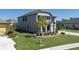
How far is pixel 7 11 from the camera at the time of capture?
1310 cm

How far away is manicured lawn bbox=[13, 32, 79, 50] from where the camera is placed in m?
13.5

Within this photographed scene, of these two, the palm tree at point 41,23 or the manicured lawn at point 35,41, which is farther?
the manicured lawn at point 35,41

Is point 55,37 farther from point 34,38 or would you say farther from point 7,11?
point 7,11

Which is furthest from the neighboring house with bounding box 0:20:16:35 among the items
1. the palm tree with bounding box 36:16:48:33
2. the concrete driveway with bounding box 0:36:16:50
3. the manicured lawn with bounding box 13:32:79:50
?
the palm tree with bounding box 36:16:48:33

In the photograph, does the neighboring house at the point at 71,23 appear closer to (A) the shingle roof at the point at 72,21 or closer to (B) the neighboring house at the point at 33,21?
(A) the shingle roof at the point at 72,21

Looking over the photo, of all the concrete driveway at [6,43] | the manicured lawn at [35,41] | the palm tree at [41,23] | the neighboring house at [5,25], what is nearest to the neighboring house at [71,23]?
the manicured lawn at [35,41]

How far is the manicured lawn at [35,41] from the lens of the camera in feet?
44.2

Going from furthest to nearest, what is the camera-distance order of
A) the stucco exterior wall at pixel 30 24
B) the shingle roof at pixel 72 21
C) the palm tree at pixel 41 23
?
the shingle roof at pixel 72 21 < the stucco exterior wall at pixel 30 24 < the palm tree at pixel 41 23

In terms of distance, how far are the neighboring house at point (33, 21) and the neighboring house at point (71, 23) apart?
496mm

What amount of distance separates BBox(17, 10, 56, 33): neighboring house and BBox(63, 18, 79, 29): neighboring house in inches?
19.5

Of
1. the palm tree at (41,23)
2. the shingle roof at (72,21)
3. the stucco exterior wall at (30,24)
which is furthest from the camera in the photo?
the shingle roof at (72,21)
